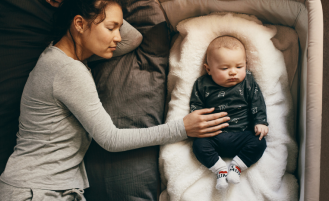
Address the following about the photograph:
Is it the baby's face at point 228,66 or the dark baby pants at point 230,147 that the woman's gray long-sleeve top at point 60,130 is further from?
the baby's face at point 228,66

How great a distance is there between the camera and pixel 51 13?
1009 millimetres

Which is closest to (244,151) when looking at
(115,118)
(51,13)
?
(115,118)

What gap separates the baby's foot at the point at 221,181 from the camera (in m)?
0.88

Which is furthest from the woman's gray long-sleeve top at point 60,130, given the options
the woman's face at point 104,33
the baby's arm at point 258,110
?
the baby's arm at point 258,110

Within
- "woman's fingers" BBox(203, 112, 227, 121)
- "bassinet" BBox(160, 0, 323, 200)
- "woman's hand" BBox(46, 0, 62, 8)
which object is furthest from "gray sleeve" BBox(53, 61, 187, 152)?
"bassinet" BBox(160, 0, 323, 200)

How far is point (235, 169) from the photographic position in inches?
36.3

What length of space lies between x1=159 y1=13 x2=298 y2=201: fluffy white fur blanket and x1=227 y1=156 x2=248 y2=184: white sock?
0.05 metres

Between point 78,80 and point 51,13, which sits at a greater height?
point 51,13

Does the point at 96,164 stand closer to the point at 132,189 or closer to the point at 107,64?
the point at 132,189

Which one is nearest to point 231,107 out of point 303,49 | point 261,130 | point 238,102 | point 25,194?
point 238,102

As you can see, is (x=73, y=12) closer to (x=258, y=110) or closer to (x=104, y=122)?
(x=104, y=122)

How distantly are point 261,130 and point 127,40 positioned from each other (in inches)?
27.5

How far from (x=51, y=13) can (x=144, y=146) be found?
2.29ft

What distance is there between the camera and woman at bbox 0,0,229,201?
32.4 inches
